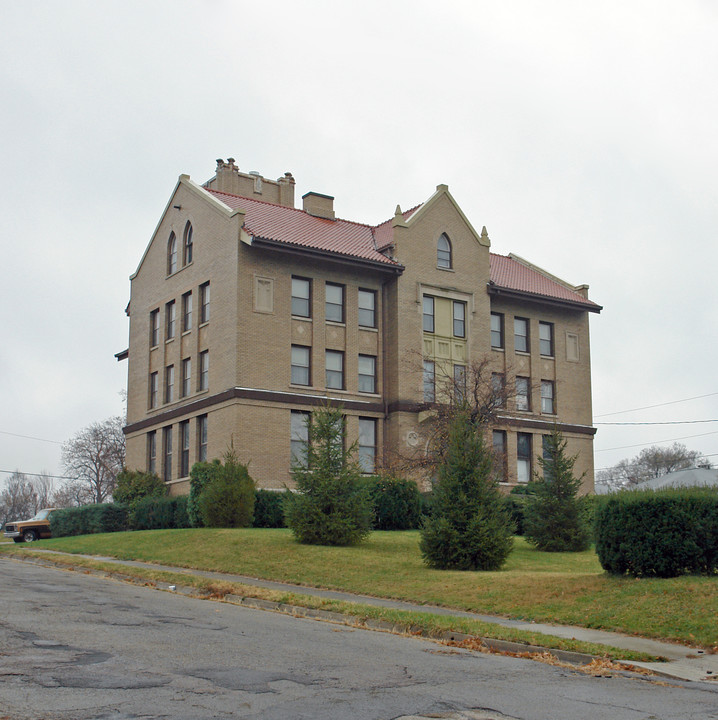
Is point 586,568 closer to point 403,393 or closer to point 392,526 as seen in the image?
point 392,526

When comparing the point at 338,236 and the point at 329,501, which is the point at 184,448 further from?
the point at 329,501

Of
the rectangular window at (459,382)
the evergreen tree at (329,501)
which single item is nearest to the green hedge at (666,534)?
the evergreen tree at (329,501)

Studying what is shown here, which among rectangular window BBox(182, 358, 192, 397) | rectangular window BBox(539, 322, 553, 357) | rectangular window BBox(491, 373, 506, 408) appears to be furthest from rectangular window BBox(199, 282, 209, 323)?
rectangular window BBox(539, 322, 553, 357)

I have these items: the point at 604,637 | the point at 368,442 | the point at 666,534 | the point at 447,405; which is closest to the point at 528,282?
the point at 447,405

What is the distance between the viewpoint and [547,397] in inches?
1779

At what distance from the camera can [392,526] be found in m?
31.9

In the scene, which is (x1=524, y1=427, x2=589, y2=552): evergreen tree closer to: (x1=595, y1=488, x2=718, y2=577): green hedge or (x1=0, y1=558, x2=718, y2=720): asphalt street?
(x1=595, y1=488, x2=718, y2=577): green hedge

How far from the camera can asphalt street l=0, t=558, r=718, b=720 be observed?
25.0 ft

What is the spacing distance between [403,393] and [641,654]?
27354mm

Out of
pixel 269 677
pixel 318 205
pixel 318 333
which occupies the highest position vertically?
pixel 318 205

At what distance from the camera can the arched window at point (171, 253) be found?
1677 inches

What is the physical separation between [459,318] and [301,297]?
7813 millimetres

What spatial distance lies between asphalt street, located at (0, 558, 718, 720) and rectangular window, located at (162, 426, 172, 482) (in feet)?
89.9

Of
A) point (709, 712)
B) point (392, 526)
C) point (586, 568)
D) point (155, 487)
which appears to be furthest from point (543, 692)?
point (155, 487)
